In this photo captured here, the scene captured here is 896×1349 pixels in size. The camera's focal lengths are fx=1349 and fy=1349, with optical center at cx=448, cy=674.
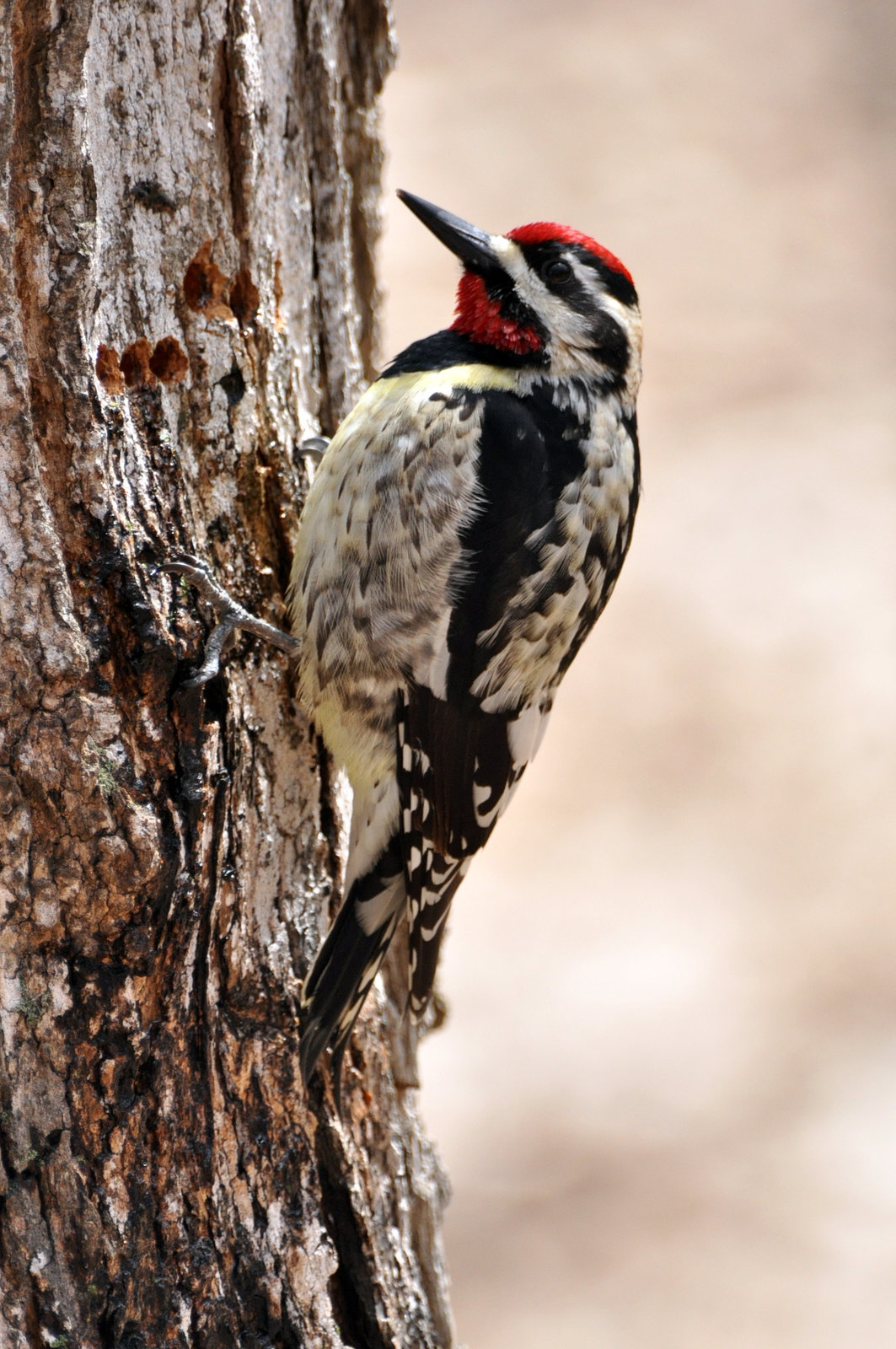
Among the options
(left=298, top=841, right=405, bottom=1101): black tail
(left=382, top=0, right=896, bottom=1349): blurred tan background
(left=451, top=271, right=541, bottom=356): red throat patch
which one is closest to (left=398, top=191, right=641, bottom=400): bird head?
(left=451, top=271, right=541, bottom=356): red throat patch

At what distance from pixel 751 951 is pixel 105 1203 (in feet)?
12.4

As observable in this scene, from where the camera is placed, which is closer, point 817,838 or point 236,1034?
point 236,1034

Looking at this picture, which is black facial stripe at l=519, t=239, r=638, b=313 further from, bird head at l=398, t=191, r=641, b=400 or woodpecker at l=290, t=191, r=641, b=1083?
woodpecker at l=290, t=191, r=641, b=1083

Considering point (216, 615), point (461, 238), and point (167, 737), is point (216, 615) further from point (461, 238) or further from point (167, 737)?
point (461, 238)

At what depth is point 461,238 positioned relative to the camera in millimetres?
2830

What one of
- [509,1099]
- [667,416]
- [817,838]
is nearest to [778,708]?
[817,838]

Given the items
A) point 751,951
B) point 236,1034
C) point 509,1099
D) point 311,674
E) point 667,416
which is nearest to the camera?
point 236,1034

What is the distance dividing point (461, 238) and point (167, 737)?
1.35 metres

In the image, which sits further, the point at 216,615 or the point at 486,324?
the point at 486,324

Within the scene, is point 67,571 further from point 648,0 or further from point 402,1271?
point 648,0

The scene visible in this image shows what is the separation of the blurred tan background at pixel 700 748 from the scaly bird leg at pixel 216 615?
1.97m

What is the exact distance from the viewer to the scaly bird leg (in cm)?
215

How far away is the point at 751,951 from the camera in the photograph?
17.5ft

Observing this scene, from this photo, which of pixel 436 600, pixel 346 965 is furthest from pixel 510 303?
pixel 346 965
